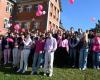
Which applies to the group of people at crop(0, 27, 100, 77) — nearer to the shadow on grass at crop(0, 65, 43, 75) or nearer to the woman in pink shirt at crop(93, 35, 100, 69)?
the woman in pink shirt at crop(93, 35, 100, 69)

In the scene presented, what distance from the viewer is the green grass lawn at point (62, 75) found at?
52.2 feet

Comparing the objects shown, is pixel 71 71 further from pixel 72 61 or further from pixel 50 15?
pixel 50 15

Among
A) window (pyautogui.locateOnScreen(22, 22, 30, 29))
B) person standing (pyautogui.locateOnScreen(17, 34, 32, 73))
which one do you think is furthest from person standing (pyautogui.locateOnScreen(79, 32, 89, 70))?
window (pyautogui.locateOnScreen(22, 22, 30, 29))

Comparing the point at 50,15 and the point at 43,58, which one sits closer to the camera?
the point at 43,58

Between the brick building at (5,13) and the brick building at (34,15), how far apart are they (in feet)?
5.85

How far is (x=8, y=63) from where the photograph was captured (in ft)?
65.5

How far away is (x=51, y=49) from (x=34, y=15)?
105ft

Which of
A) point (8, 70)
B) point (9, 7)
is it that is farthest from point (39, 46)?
point (9, 7)

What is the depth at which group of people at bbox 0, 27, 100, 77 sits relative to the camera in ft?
54.1

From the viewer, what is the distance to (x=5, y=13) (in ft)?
154

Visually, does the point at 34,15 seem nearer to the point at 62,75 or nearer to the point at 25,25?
the point at 25,25

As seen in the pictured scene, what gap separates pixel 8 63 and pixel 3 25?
26.8 m

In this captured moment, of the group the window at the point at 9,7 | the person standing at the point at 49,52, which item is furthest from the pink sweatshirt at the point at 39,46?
the window at the point at 9,7

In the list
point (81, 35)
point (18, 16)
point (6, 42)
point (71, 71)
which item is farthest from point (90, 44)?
point (18, 16)
